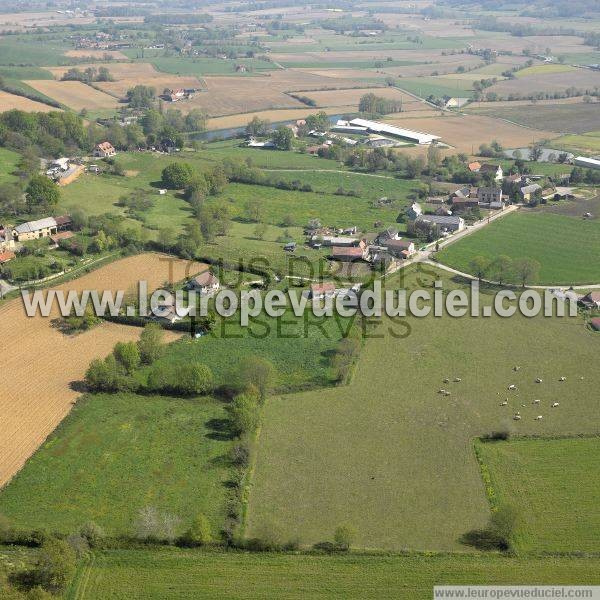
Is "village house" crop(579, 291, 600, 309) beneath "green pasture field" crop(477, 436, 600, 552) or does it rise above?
above

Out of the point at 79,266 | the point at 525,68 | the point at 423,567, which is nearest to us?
the point at 423,567

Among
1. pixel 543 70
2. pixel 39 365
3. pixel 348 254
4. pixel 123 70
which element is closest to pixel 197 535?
pixel 39 365

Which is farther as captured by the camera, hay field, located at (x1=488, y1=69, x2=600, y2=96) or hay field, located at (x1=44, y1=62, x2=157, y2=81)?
hay field, located at (x1=44, y1=62, x2=157, y2=81)

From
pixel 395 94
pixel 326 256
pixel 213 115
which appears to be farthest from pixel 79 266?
pixel 395 94

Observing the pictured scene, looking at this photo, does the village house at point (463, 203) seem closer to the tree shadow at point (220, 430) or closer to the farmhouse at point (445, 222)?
the farmhouse at point (445, 222)

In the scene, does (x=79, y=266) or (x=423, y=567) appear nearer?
(x=423, y=567)

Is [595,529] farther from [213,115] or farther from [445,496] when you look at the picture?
[213,115]

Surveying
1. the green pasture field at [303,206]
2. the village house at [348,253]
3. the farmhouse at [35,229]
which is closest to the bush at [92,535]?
the village house at [348,253]

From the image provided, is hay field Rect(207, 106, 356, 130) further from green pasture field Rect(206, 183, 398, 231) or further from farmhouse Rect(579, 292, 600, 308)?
farmhouse Rect(579, 292, 600, 308)

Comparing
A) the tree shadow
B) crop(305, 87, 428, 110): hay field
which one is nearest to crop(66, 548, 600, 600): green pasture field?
the tree shadow
